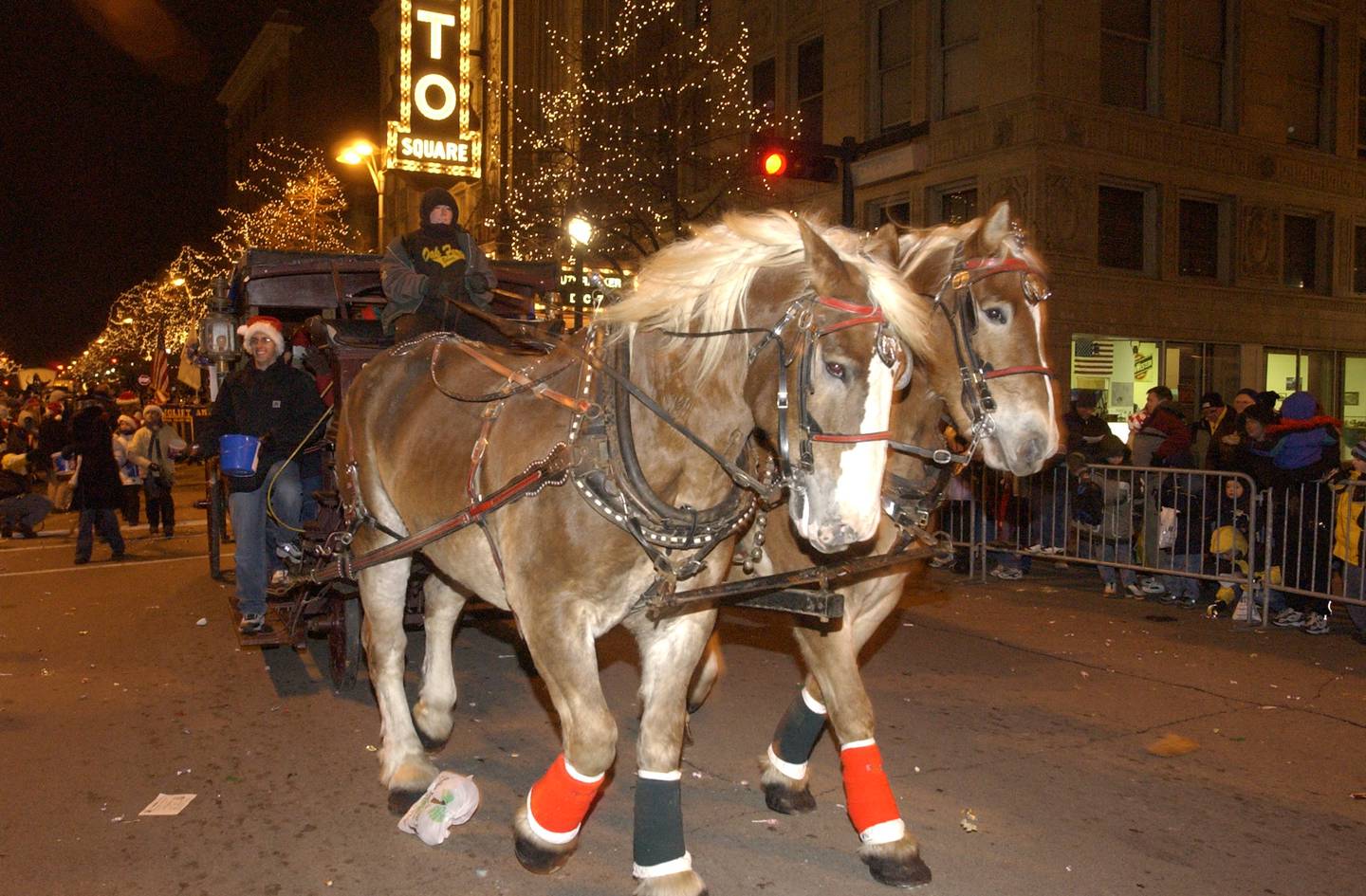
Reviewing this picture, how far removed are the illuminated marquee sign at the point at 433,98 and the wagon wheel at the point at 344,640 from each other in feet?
64.5

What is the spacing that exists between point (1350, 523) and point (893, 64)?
12.8 metres

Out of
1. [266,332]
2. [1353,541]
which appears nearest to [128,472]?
[266,332]

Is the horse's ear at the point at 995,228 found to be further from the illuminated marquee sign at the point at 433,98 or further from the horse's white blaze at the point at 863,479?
the illuminated marquee sign at the point at 433,98

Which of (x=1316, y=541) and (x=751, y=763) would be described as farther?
(x=1316, y=541)

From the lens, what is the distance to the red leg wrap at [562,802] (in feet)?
11.6

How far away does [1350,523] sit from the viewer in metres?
8.08

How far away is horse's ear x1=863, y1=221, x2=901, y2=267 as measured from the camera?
3.64 m

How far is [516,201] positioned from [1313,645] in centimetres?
1523

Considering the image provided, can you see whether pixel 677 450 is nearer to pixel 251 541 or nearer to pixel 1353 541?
pixel 251 541

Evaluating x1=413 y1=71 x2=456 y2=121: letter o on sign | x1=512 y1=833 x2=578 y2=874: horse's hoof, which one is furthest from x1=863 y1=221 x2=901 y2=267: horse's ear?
x1=413 y1=71 x2=456 y2=121: letter o on sign

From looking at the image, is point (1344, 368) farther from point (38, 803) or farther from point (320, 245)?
point (320, 245)

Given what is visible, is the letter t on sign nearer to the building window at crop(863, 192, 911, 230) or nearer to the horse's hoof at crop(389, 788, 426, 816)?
the building window at crop(863, 192, 911, 230)

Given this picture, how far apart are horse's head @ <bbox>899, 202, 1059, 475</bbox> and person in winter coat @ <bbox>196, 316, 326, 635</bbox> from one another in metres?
4.12

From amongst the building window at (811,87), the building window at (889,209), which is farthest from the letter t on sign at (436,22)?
the building window at (889,209)
